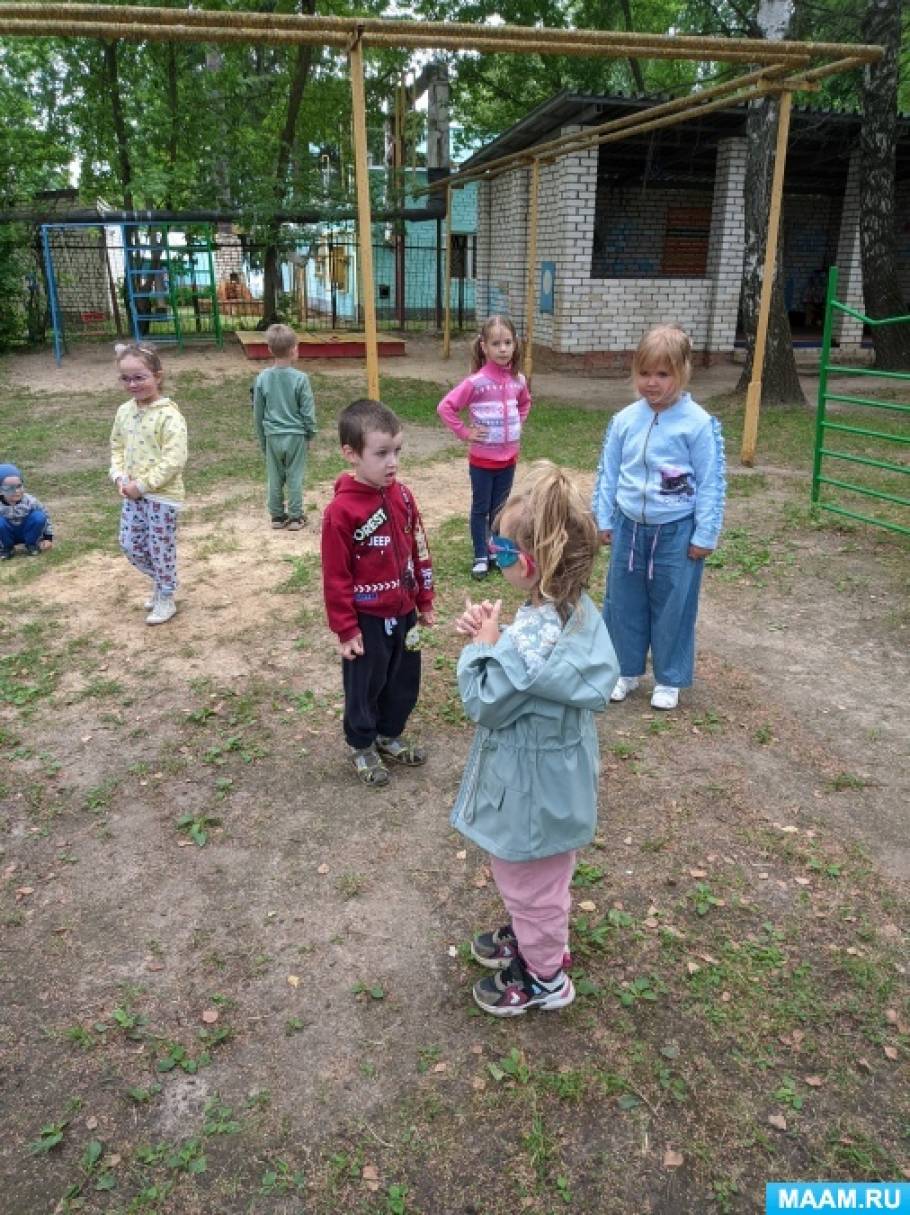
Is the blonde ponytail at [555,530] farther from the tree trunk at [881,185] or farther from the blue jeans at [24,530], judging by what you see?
the tree trunk at [881,185]

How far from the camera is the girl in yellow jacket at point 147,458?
4.41 metres

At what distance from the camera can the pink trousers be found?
222cm

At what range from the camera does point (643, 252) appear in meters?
16.3

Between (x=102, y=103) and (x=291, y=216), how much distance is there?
20.8ft

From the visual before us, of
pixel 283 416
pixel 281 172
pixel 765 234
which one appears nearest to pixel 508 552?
pixel 283 416

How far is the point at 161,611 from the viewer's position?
494 cm

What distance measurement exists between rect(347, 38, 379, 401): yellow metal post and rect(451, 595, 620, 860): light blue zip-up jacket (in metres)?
2.62

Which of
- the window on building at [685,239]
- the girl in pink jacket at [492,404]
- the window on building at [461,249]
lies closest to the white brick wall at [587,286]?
the window on building at [685,239]

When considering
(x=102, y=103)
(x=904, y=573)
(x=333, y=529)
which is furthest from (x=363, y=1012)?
(x=102, y=103)

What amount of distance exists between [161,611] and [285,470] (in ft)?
6.27

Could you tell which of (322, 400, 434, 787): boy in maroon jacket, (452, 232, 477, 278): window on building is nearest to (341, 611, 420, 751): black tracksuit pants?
(322, 400, 434, 787): boy in maroon jacket

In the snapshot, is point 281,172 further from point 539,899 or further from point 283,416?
point 539,899

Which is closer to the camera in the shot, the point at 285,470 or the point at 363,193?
the point at 363,193

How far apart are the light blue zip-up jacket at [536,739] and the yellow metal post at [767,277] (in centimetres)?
612
